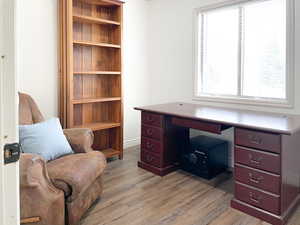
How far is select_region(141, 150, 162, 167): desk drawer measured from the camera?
3197mm

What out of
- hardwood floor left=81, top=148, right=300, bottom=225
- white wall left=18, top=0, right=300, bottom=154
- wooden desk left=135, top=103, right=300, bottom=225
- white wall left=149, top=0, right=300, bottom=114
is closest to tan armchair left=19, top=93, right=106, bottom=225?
hardwood floor left=81, top=148, right=300, bottom=225

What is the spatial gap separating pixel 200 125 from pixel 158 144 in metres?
0.69

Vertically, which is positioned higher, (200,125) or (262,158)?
(200,125)

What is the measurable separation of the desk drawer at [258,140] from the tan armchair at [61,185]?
127 cm

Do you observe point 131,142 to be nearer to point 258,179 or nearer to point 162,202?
point 162,202

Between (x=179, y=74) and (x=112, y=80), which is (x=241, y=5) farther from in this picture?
(x=112, y=80)

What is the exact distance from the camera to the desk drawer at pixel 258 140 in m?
2.15

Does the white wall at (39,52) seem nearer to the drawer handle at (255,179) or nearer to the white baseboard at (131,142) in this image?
the white baseboard at (131,142)

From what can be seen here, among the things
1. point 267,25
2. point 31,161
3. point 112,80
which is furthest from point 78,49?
point 267,25

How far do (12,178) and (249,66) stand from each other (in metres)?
2.99

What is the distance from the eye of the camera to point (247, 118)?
2566 mm

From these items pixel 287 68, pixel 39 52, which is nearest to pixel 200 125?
pixel 287 68

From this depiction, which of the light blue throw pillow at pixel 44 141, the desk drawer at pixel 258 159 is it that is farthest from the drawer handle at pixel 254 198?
the light blue throw pillow at pixel 44 141

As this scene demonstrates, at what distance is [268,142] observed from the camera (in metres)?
2.20
